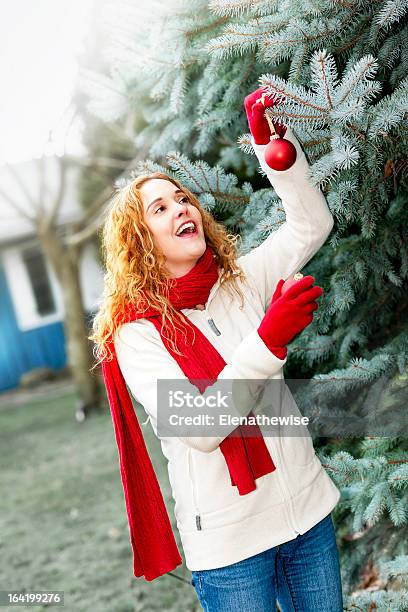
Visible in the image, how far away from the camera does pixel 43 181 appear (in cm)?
895

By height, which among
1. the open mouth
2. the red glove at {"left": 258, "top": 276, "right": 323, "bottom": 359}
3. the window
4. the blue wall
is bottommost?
the blue wall

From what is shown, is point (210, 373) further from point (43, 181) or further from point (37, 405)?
point (37, 405)

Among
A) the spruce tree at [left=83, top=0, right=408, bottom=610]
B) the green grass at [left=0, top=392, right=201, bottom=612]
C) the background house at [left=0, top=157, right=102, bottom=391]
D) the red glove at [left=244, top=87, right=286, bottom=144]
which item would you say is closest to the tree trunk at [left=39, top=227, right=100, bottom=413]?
the green grass at [left=0, top=392, right=201, bottom=612]

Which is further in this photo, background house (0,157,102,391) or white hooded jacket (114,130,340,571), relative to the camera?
background house (0,157,102,391)

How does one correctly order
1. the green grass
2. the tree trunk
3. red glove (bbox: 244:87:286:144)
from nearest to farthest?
1. red glove (bbox: 244:87:286:144)
2. the green grass
3. the tree trunk

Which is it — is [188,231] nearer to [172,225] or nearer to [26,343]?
[172,225]

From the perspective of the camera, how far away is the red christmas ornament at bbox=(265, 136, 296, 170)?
5.26 ft

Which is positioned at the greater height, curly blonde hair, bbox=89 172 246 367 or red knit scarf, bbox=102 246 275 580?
curly blonde hair, bbox=89 172 246 367

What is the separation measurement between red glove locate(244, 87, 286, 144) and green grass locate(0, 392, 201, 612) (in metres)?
2.68

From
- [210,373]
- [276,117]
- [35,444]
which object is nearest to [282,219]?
[276,117]

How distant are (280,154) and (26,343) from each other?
12.7 m

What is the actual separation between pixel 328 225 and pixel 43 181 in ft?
25.8

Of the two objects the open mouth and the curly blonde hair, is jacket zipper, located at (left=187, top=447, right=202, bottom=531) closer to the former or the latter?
the curly blonde hair

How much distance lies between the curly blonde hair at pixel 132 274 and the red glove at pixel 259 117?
30 centimetres
